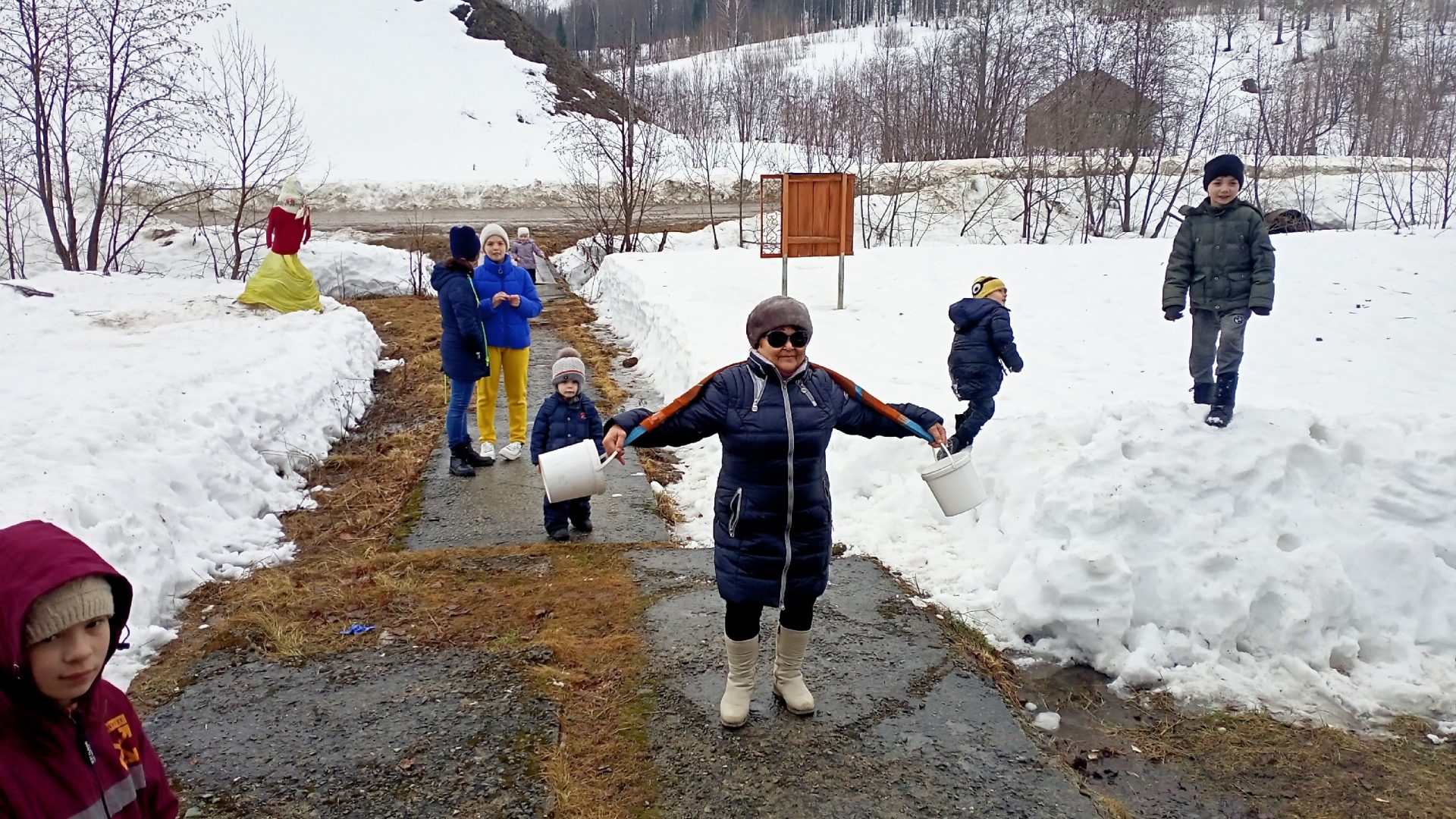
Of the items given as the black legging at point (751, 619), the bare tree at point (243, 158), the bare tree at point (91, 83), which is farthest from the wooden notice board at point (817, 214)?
the bare tree at point (91, 83)

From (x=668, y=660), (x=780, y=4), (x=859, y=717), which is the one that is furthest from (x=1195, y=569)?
(x=780, y=4)

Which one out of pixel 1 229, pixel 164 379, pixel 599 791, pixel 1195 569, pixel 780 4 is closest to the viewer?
pixel 599 791

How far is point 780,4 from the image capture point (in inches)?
2948

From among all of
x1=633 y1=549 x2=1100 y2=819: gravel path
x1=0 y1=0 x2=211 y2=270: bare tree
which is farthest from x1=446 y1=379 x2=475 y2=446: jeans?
x1=0 y1=0 x2=211 y2=270: bare tree

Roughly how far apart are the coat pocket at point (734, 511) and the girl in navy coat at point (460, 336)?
3.90 m

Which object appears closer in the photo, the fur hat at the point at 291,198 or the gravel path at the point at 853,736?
the gravel path at the point at 853,736

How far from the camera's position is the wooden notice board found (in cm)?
1094

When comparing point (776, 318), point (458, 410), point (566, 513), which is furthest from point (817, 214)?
point (776, 318)

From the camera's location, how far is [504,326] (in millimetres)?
6625

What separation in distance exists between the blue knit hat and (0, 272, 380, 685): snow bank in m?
2.13

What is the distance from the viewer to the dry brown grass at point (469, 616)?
3236 millimetres

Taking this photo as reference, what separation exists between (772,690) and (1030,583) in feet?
4.86

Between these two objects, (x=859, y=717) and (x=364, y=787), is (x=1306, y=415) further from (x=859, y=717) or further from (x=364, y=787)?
(x=364, y=787)

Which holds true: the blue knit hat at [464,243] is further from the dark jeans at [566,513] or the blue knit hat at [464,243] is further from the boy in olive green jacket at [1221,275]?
the boy in olive green jacket at [1221,275]
